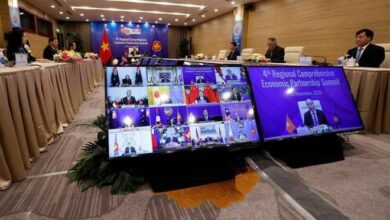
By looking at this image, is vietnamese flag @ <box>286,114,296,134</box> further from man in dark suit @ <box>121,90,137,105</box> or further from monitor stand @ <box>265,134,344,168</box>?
man in dark suit @ <box>121,90,137,105</box>

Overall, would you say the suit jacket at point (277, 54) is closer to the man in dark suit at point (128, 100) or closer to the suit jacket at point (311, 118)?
the suit jacket at point (311, 118)

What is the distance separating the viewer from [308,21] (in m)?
6.02

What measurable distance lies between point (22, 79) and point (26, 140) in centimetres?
48

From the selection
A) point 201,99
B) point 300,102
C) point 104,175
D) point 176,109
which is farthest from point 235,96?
point 104,175

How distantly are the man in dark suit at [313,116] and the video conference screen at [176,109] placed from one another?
18.3 inches

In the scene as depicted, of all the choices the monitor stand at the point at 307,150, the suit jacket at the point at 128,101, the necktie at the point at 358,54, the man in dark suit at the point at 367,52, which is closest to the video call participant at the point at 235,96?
the monitor stand at the point at 307,150

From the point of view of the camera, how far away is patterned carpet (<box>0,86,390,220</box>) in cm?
124

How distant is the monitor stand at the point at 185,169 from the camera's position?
1.48 meters

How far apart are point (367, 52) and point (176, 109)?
10.5ft

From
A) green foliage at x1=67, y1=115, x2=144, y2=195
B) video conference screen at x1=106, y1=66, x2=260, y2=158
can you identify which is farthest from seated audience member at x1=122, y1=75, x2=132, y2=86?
green foliage at x1=67, y1=115, x2=144, y2=195

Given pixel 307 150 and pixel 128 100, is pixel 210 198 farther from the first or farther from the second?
pixel 307 150

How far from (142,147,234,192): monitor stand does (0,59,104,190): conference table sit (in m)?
0.86

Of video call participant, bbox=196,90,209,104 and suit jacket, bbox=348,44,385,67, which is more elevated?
suit jacket, bbox=348,44,385,67

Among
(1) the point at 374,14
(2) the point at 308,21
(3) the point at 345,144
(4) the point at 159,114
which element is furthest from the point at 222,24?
(4) the point at 159,114
